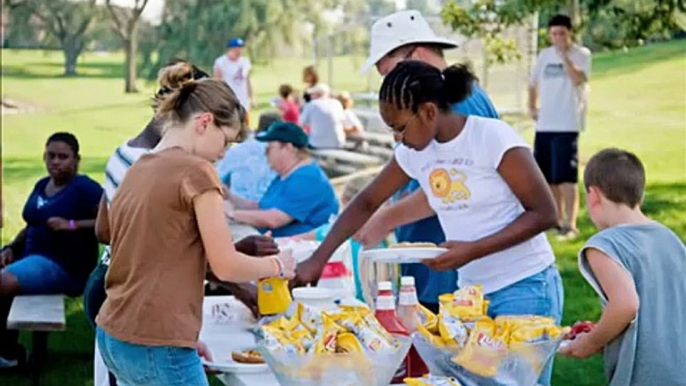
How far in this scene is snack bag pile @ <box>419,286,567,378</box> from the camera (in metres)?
2.55

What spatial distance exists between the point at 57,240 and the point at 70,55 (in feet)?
61.5

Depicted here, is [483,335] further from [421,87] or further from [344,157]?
[344,157]

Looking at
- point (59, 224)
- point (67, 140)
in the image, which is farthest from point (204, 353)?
point (67, 140)

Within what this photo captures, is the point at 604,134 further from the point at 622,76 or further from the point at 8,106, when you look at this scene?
the point at 8,106

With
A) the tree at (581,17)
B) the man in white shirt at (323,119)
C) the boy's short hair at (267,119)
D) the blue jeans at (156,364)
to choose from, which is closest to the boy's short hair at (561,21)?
the tree at (581,17)

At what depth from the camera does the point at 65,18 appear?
22531 millimetres

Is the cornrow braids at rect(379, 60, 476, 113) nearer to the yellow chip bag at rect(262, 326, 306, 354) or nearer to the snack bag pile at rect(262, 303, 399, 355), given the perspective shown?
the snack bag pile at rect(262, 303, 399, 355)

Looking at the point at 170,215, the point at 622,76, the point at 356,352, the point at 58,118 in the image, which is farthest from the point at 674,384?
the point at 622,76

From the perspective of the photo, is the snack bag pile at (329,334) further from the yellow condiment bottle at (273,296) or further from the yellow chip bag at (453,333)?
the yellow condiment bottle at (273,296)

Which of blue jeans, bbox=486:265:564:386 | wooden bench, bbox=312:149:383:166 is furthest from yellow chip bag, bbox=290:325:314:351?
wooden bench, bbox=312:149:383:166

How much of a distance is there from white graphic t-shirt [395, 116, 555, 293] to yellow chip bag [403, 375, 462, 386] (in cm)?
62

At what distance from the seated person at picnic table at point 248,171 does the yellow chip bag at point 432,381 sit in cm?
421

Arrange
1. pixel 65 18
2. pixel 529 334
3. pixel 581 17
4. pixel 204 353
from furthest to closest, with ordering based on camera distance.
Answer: pixel 65 18 < pixel 581 17 < pixel 204 353 < pixel 529 334

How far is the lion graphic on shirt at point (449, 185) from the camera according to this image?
10.2 ft
